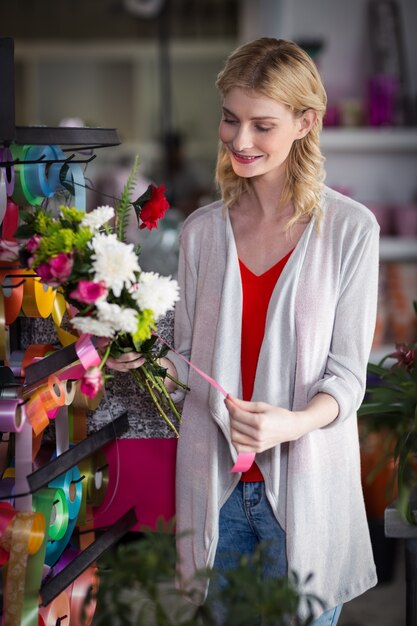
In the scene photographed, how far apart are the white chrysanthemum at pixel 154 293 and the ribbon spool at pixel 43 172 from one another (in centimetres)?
31

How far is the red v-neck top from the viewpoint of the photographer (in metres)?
1.78

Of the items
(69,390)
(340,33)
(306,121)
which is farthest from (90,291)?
(340,33)

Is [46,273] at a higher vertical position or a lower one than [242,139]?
lower

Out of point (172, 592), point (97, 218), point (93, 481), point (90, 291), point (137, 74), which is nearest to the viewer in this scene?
point (172, 592)

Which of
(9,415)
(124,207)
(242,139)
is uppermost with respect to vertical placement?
(242,139)

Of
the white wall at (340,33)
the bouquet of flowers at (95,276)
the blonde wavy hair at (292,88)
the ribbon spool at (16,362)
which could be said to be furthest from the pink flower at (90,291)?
the white wall at (340,33)

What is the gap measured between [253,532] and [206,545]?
9cm

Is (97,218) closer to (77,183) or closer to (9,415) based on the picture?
(77,183)

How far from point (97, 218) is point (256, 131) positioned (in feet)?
1.10

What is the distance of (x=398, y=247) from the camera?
4.32 m

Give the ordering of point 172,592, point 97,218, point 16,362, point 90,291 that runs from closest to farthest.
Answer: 1. point 172,592
2. point 90,291
3. point 97,218
4. point 16,362

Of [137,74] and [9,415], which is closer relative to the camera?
[9,415]

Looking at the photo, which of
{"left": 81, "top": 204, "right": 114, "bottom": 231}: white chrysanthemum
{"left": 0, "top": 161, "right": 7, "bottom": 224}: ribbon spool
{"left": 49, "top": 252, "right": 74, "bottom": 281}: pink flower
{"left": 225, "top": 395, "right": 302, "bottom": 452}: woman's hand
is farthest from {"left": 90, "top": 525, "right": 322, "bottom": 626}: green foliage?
{"left": 0, "top": 161, "right": 7, "bottom": 224}: ribbon spool

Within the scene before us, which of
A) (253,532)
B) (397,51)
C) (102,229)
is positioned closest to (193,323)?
(102,229)
